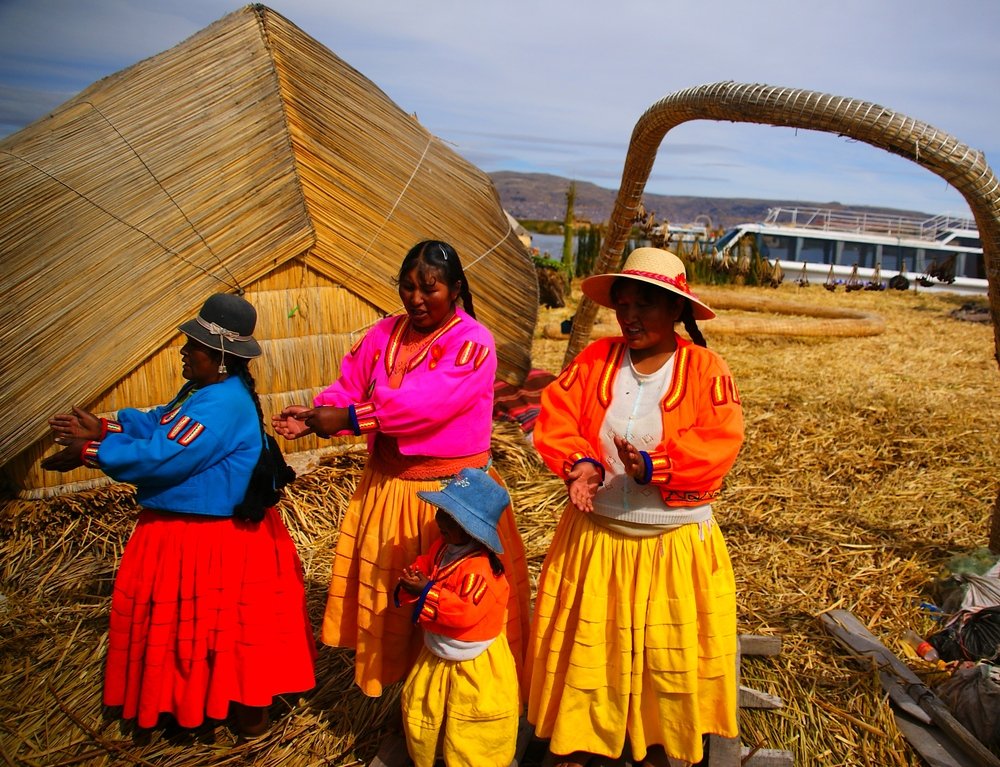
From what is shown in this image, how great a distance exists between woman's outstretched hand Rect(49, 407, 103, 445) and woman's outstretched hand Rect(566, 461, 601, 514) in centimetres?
145

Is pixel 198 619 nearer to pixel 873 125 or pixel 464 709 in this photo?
pixel 464 709

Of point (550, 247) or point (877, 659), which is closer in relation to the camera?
point (877, 659)

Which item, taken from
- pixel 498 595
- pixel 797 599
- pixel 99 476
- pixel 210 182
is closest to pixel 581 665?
pixel 498 595

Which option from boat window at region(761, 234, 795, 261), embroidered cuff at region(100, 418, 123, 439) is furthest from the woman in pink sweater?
boat window at region(761, 234, 795, 261)

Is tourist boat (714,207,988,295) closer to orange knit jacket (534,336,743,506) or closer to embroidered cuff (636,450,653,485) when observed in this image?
orange knit jacket (534,336,743,506)

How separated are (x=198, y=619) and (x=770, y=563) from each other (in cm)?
293

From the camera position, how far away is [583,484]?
2.15 metres

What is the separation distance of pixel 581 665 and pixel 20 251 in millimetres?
3263

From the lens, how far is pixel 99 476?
12.8ft

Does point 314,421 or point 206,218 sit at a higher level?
point 206,218

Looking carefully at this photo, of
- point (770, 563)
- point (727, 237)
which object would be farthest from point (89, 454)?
point (727, 237)

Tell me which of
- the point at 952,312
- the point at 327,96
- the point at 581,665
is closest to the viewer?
the point at 581,665

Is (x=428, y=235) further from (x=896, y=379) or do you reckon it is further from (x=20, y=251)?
(x=896, y=379)

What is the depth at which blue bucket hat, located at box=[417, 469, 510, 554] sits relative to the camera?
7.07 ft
